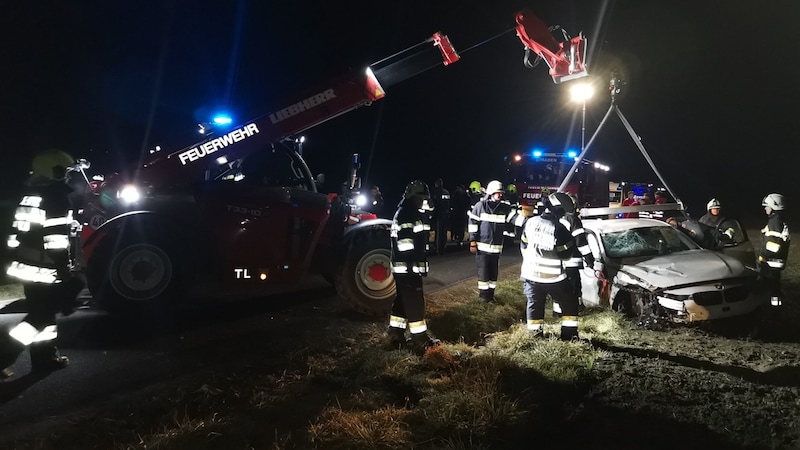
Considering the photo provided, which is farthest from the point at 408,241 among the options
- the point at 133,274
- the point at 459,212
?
the point at 459,212

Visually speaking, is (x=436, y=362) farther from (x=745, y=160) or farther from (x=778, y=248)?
(x=745, y=160)

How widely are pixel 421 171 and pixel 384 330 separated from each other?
109ft

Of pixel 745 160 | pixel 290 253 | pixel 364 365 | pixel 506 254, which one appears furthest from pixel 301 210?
pixel 745 160

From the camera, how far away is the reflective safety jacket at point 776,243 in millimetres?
7074

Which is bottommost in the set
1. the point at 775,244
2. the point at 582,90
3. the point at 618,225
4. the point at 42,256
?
the point at 775,244

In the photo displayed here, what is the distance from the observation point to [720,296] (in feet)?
19.1

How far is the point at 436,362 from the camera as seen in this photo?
187 inches

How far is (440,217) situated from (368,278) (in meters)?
6.53

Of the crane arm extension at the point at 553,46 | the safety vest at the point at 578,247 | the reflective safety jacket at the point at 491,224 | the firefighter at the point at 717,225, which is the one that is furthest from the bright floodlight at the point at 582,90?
the safety vest at the point at 578,247

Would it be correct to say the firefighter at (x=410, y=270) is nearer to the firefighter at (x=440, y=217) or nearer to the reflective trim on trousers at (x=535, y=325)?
the reflective trim on trousers at (x=535, y=325)

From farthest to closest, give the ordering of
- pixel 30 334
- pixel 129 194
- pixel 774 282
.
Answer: pixel 774 282
pixel 129 194
pixel 30 334

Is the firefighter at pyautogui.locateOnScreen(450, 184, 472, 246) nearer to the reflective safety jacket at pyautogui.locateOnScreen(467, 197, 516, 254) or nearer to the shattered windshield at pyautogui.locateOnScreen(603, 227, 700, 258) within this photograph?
the reflective safety jacket at pyautogui.locateOnScreen(467, 197, 516, 254)

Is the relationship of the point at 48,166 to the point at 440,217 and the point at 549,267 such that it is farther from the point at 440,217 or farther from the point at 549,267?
the point at 440,217

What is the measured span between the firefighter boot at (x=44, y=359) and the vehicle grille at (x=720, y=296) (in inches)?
256
